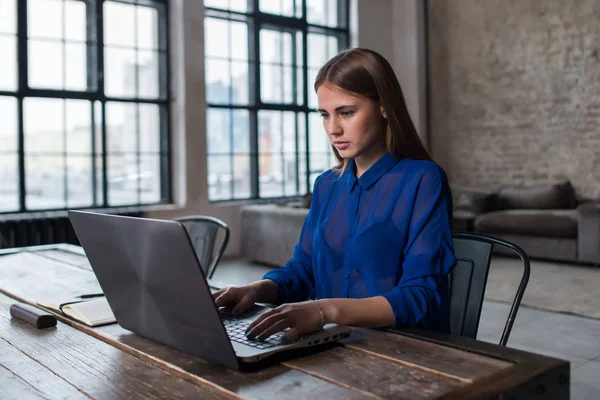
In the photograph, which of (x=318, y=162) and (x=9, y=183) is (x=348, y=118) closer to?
(x=9, y=183)

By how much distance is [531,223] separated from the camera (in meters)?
6.58

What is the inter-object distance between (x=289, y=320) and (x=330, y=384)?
0.66ft

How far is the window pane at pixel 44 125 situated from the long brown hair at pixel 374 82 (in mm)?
5012

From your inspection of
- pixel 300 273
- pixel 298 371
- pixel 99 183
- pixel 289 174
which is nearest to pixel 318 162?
pixel 289 174

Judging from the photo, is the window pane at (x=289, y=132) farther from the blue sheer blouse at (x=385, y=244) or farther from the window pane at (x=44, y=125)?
the blue sheer blouse at (x=385, y=244)

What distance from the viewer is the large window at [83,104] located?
581cm

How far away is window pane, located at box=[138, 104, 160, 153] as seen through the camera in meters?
6.66

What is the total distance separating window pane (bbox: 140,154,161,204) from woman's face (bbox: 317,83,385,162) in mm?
5377

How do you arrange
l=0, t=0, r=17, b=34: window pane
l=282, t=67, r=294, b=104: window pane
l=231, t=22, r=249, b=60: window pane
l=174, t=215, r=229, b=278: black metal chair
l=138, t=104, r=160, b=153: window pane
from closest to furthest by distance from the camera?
l=174, t=215, r=229, b=278: black metal chair < l=0, t=0, r=17, b=34: window pane < l=138, t=104, r=160, b=153: window pane < l=231, t=22, r=249, b=60: window pane < l=282, t=67, r=294, b=104: window pane

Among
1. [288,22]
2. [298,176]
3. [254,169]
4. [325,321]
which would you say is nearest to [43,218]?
[254,169]

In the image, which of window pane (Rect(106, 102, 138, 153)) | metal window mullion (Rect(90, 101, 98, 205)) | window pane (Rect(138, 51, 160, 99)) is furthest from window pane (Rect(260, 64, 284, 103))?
metal window mullion (Rect(90, 101, 98, 205))

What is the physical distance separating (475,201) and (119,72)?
4231 millimetres

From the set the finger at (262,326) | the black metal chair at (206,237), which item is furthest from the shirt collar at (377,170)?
the black metal chair at (206,237)

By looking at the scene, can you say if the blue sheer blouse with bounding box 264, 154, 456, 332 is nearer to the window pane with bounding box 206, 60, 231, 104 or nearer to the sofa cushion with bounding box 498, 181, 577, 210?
the window pane with bounding box 206, 60, 231, 104
